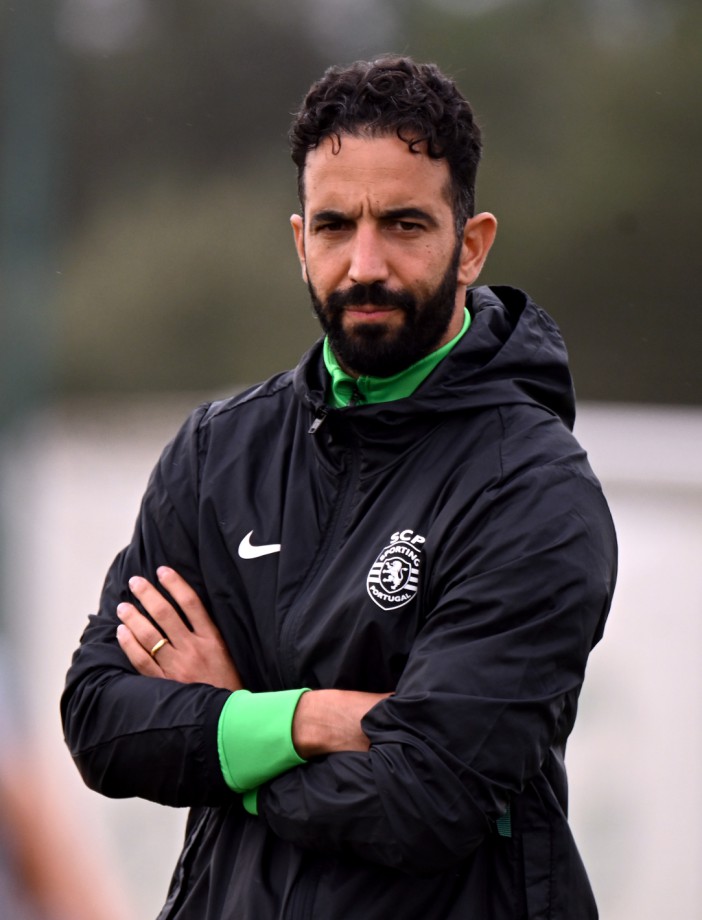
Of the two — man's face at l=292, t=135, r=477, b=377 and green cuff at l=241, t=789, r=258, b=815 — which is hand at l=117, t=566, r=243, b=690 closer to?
green cuff at l=241, t=789, r=258, b=815

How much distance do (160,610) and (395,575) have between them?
49 cm

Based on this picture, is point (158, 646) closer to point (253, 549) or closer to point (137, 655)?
point (137, 655)

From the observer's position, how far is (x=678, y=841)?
177 inches

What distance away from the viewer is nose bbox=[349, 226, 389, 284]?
2.70 metres

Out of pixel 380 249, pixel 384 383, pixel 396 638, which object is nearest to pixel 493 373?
pixel 384 383

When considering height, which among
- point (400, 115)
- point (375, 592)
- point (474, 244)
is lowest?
point (375, 592)

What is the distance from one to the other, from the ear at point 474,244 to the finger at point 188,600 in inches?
29.7

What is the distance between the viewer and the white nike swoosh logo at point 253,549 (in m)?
2.75

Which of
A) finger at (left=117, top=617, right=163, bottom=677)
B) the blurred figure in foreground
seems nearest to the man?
finger at (left=117, top=617, right=163, bottom=677)

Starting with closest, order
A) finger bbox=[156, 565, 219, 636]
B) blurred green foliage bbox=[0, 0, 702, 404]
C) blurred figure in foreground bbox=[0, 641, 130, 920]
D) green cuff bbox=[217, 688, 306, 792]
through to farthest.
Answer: green cuff bbox=[217, 688, 306, 792]
finger bbox=[156, 565, 219, 636]
blurred figure in foreground bbox=[0, 641, 130, 920]
blurred green foliage bbox=[0, 0, 702, 404]

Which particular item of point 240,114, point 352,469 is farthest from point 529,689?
point 240,114

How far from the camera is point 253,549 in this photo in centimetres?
276

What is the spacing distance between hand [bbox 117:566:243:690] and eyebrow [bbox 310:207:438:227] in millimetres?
704

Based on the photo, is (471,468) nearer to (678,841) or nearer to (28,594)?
(678,841)
